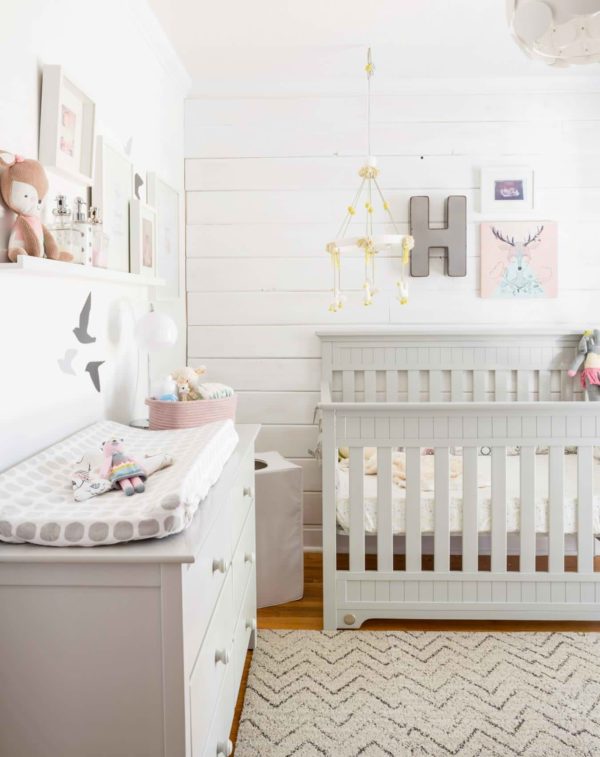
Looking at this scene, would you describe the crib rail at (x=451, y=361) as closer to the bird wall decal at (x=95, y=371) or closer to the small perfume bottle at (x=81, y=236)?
the bird wall decal at (x=95, y=371)

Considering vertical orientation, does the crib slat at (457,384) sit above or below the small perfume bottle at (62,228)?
below

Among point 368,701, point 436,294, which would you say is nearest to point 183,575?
point 368,701

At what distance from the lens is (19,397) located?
4.76ft

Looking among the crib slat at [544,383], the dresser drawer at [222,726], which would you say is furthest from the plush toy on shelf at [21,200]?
the crib slat at [544,383]

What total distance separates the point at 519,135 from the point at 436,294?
817 mm

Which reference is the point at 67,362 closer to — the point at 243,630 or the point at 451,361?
the point at 243,630

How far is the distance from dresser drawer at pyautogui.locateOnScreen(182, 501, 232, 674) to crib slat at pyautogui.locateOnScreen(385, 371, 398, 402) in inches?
71.2

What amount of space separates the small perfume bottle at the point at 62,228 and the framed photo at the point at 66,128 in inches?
4.3

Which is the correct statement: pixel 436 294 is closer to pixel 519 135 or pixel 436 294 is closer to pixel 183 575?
pixel 519 135

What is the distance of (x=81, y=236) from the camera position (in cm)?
155

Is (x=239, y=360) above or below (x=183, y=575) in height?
above

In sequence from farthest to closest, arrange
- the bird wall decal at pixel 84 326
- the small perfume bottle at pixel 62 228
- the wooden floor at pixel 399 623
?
the wooden floor at pixel 399 623, the bird wall decal at pixel 84 326, the small perfume bottle at pixel 62 228

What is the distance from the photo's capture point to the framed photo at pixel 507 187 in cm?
319

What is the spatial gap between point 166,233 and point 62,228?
1.33 metres
